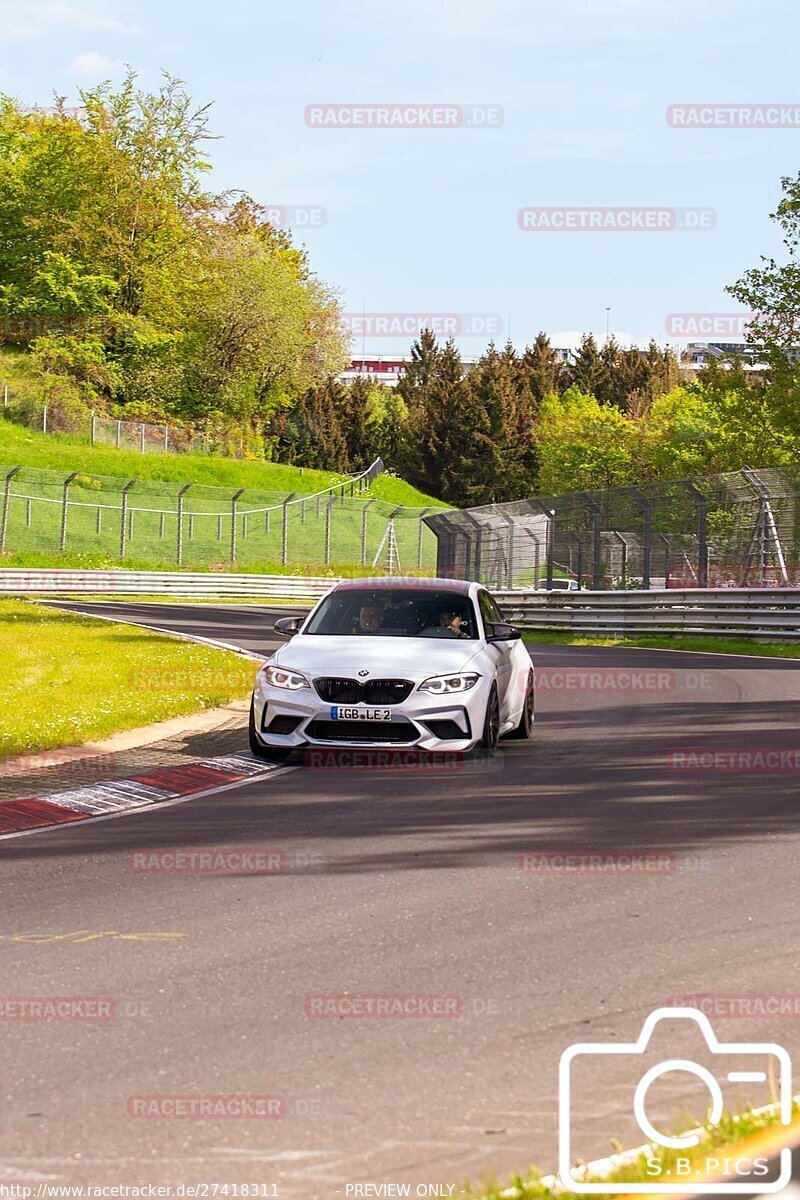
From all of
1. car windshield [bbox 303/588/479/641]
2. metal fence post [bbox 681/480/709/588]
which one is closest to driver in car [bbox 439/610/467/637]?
car windshield [bbox 303/588/479/641]

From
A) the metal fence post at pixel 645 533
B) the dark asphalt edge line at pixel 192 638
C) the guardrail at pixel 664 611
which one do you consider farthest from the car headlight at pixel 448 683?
the metal fence post at pixel 645 533

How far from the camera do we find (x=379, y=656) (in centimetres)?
1248

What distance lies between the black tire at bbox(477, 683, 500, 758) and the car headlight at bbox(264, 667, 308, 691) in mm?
1487

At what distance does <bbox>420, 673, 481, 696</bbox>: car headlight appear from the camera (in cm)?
1225

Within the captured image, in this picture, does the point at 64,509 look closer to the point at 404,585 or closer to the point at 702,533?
the point at 702,533

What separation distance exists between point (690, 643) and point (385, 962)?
2408 centimetres

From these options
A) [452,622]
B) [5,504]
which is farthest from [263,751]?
[5,504]

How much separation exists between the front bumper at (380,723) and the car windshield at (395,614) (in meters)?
1.13

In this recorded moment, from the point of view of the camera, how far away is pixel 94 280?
276 ft

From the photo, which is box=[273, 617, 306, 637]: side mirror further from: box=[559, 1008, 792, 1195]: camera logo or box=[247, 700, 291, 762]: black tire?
box=[559, 1008, 792, 1195]: camera logo

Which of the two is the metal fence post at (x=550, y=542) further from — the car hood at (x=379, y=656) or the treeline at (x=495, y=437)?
the treeline at (x=495, y=437)

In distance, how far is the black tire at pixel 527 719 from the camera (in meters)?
14.2

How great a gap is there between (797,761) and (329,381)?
10100 centimetres

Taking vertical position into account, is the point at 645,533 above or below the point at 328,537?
above
